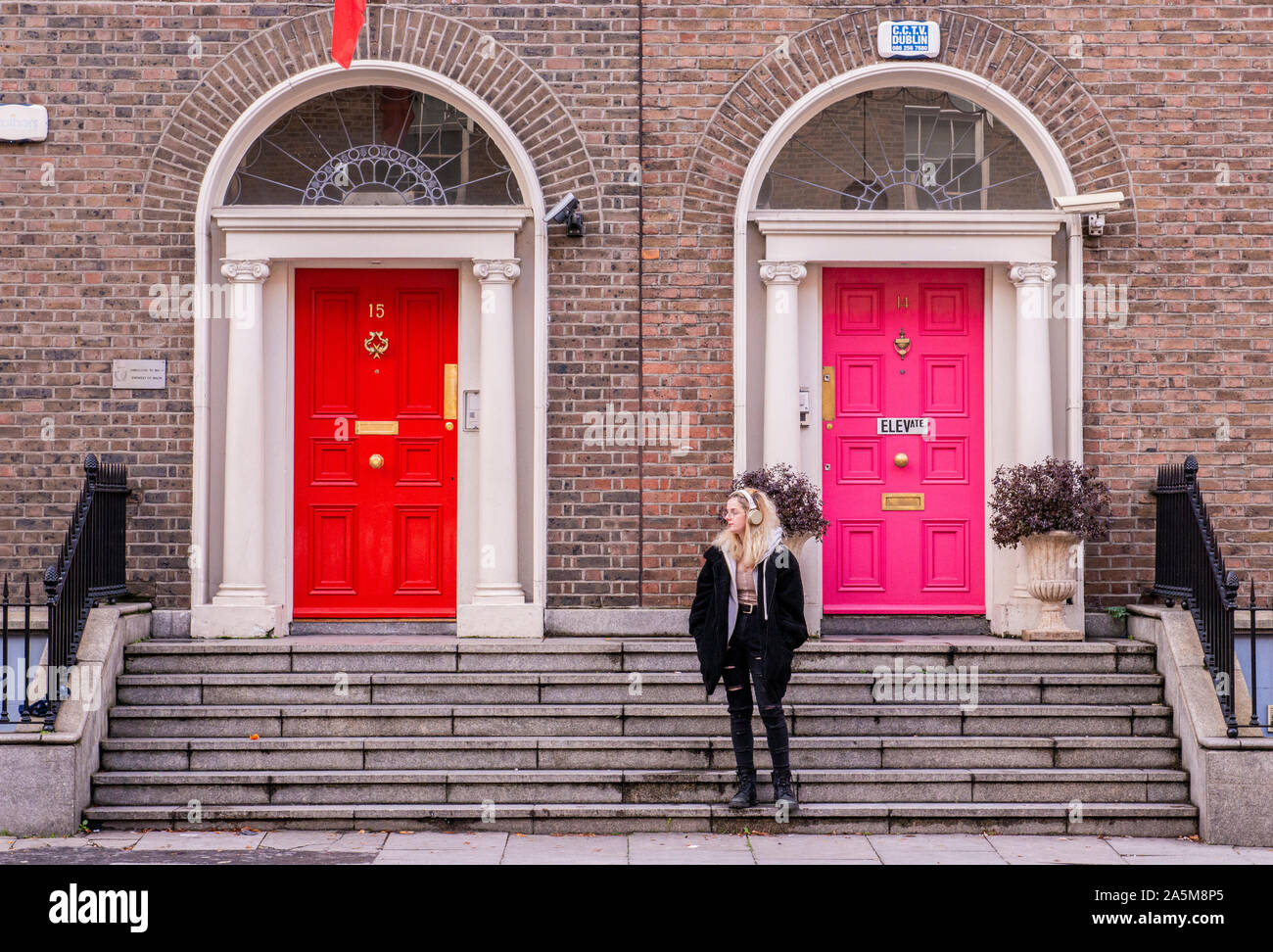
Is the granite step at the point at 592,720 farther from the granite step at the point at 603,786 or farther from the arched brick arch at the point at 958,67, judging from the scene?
the arched brick arch at the point at 958,67

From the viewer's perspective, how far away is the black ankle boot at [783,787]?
7.14 m

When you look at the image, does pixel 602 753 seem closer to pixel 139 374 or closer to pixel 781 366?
pixel 781 366

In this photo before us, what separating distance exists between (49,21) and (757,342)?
17.2 feet

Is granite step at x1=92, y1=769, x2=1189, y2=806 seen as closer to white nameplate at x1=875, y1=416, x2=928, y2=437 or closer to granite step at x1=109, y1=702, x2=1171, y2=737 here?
granite step at x1=109, y1=702, x2=1171, y2=737

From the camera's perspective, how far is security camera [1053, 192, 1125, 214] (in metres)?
8.66

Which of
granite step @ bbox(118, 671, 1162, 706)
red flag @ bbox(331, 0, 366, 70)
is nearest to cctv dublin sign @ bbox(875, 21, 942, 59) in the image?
red flag @ bbox(331, 0, 366, 70)

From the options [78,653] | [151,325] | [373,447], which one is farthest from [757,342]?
[78,653]

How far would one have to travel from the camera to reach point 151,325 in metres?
8.80

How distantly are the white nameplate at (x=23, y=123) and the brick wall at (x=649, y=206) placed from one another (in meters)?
0.07

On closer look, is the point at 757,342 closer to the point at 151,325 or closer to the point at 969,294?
the point at 969,294

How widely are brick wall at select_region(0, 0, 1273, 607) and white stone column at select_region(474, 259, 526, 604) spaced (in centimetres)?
30

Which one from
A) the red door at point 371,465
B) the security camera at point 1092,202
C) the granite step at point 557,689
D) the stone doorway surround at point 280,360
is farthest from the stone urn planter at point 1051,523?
the red door at point 371,465
